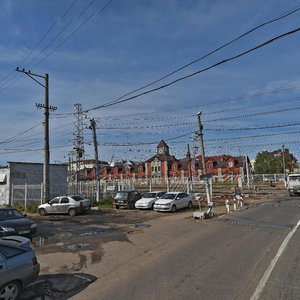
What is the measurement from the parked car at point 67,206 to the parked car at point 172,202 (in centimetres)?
525

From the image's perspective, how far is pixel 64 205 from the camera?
92.8ft

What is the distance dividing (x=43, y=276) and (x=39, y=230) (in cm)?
1061

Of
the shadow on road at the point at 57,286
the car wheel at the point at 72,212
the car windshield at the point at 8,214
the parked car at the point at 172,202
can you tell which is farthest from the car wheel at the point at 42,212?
the shadow on road at the point at 57,286

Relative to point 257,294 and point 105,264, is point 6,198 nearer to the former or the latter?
point 105,264

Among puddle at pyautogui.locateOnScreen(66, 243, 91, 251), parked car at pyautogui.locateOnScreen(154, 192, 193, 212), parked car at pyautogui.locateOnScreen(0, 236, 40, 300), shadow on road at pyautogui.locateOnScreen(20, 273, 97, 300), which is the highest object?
parked car at pyautogui.locateOnScreen(154, 192, 193, 212)

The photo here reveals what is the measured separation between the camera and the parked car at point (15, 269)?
702cm

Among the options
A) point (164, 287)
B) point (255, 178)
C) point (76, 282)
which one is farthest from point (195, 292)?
point (255, 178)

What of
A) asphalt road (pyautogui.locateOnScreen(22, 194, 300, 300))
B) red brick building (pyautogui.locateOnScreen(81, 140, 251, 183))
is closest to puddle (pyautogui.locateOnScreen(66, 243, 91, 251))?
asphalt road (pyautogui.locateOnScreen(22, 194, 300, 300))

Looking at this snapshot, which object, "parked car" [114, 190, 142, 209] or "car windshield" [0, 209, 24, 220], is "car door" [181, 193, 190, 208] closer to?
"parked car" [114, 190, 142, 209]

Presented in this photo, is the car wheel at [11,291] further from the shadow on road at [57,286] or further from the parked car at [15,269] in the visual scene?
the shadow on road at [57,286]

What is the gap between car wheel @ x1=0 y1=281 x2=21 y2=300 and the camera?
6.98m

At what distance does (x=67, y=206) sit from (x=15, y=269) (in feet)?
70.1

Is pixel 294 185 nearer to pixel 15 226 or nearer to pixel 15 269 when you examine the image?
pixel 15 226

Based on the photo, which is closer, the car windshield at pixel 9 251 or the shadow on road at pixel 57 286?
the car windshield at pixel 9 251
